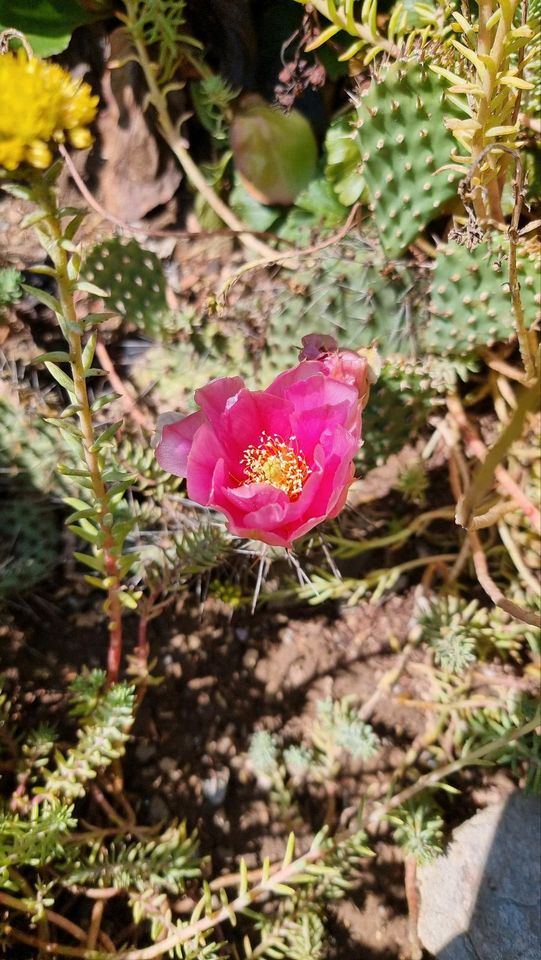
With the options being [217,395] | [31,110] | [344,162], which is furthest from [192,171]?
[31,110]

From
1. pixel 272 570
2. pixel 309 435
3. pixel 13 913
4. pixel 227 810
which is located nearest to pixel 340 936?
pixel 227 810

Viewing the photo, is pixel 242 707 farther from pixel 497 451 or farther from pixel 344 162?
pixel 344 162

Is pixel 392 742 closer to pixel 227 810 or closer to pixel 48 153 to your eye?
pixel 227 810

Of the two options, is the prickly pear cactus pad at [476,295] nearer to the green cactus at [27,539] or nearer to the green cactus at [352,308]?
the green cactus at [352,308]

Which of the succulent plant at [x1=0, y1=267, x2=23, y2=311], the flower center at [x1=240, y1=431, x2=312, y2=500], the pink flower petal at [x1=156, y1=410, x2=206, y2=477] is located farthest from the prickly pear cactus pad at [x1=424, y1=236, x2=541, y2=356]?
the succulent plant at [x1=0, y1=267, x2=23, y2=311]

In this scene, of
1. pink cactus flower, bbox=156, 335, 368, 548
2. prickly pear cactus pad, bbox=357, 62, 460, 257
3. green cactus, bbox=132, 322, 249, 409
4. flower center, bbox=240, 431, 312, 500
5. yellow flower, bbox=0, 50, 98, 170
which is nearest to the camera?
yellow flower, bbox=0, 50, 98, 170

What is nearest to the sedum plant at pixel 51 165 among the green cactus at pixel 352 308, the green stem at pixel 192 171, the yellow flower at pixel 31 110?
the yellow flower at pixel 31 110

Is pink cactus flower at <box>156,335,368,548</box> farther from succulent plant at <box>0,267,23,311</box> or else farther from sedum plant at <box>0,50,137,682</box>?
succulent plant at <box>0,267,23,311</box>
